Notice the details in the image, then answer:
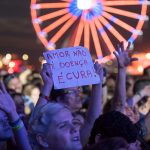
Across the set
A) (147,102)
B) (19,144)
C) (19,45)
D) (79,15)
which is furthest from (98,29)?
(19,45)

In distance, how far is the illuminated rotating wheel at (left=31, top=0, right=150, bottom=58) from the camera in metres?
7.77

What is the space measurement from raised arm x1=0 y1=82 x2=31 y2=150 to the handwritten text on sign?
0.69 metres

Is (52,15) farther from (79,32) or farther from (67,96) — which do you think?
(67,96)

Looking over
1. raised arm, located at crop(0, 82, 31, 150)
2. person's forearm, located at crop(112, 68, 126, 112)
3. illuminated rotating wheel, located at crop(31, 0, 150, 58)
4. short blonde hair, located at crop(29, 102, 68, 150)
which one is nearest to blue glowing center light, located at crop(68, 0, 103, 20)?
illuminated rotating wheel, located at crop(31, 0, 150, 58)

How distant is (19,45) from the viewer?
31.6 m

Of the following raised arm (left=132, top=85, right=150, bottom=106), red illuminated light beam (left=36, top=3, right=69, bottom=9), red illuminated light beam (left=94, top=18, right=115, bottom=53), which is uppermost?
red illuminated light beam (left=36, top=3, right=69, bottom=9)

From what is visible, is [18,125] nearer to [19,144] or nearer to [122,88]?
[19,144]

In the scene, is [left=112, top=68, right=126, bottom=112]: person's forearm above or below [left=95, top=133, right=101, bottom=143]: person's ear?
below

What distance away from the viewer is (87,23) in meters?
7.92

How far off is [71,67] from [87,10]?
11.0ft

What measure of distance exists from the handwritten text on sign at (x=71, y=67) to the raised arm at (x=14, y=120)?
0.69 metres

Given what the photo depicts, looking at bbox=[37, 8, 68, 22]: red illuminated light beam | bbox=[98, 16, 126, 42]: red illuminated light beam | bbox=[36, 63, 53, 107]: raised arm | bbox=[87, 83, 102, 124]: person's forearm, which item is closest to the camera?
bbox=[36, 63, 53, 107]: raised arm

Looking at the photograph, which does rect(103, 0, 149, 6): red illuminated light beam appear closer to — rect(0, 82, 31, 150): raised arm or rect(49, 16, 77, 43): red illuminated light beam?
rect(49, 16, 77, 43): red illuminated light beam

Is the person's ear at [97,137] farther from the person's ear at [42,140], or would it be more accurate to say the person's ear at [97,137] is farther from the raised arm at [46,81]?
the raised arm at [46,81]
